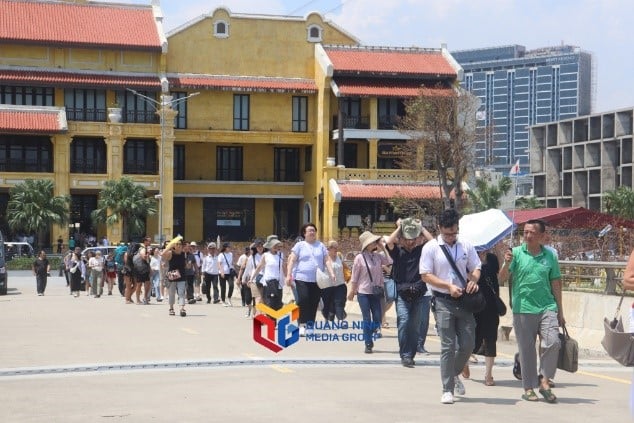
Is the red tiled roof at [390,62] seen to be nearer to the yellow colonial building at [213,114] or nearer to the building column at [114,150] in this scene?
the yellow colonial building at [213,114]

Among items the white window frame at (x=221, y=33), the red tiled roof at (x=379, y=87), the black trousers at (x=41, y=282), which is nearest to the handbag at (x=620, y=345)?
the black trousers at (x=41, y=282)

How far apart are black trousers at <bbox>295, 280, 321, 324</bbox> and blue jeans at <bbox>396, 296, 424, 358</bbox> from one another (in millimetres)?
3365

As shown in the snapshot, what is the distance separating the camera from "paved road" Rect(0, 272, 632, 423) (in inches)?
416

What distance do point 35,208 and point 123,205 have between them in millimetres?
4722

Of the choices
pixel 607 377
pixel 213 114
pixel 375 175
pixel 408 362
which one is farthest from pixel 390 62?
pixel 607 377

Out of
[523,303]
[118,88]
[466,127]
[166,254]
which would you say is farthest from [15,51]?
[523,303]

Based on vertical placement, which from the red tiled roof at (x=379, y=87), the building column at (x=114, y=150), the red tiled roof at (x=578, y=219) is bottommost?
the red tiled roof at (x=578, y=219)

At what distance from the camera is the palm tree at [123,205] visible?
214ft

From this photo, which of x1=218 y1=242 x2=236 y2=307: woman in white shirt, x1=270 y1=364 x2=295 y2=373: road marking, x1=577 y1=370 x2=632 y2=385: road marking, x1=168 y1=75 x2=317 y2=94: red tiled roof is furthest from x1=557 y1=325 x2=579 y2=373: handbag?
x1=168 y1=75 x2=317 y2=94: red tiled roof

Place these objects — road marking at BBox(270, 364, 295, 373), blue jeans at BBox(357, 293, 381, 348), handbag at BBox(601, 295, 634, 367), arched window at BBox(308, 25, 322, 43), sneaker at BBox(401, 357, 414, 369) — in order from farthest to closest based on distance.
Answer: arched window at BBox(308, 25, 322, 43) → blue jeans at BBox(357, 293, 381, 348) → sneaker at BBox(401, 357, 414, 369) → road marking at BBox(270, 364, 295, 373) → handbag at BBox(601, 295, 634, 367)

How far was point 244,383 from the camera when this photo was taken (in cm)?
1270

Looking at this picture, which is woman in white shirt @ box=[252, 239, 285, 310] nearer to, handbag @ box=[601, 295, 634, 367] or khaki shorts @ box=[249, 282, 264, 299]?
khaki shorts @ box=[249, 282, 264, 299]

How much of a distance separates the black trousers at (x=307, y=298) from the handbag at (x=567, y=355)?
6917 mm

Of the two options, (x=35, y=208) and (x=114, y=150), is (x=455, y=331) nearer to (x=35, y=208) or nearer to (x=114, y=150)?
(x=35, y=208)
